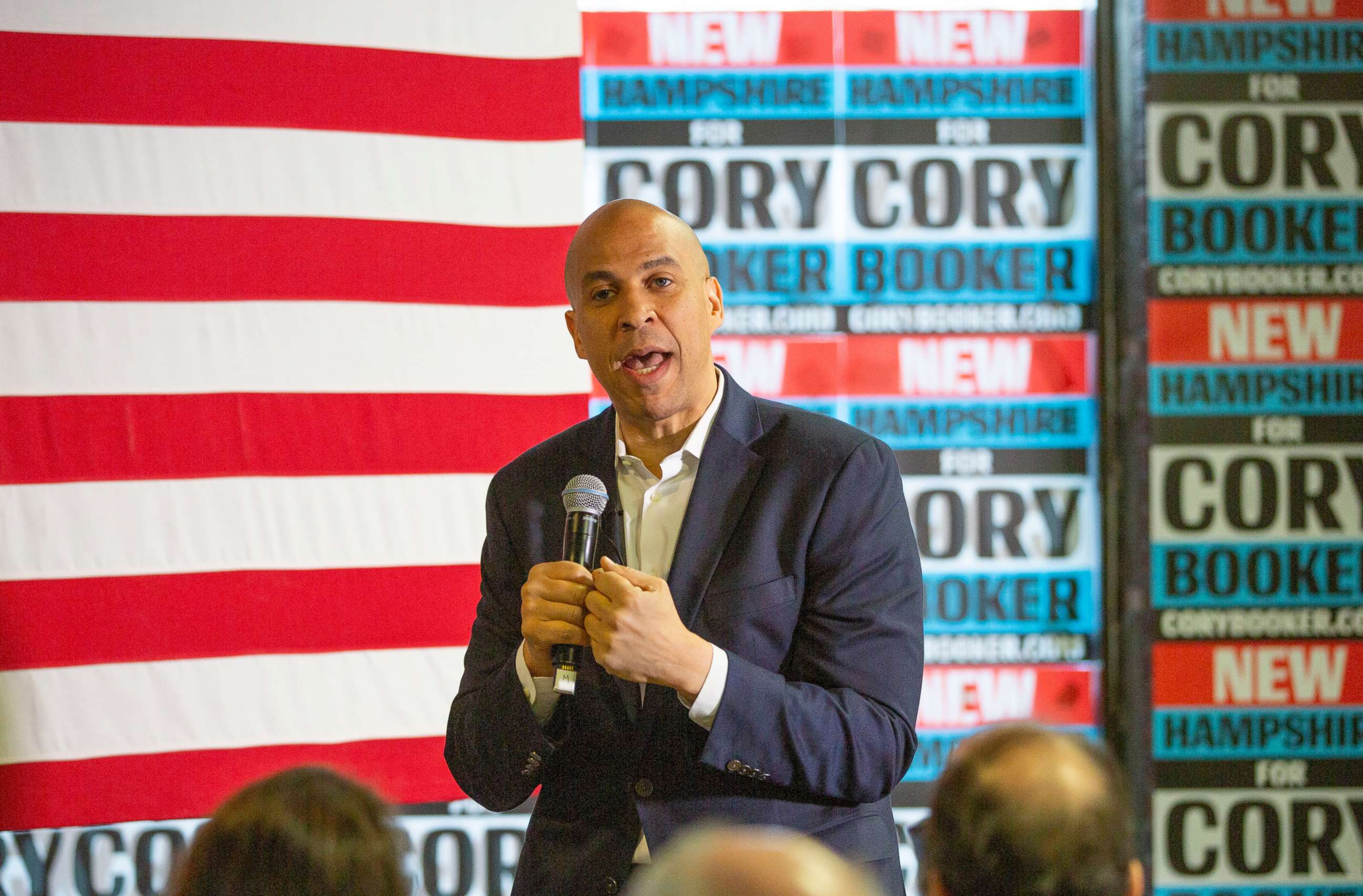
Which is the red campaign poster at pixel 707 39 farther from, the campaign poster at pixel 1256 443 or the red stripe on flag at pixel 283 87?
the campaign poster at pixel 1256 443

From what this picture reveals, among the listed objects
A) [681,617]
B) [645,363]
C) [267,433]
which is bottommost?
[681,617]

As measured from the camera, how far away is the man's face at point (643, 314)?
1623 mm

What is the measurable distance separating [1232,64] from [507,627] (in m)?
2.27

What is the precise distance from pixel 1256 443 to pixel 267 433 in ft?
7.75

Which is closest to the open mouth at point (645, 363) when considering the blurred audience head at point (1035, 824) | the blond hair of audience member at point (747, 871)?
the blurred audience head at point (1035, 824)

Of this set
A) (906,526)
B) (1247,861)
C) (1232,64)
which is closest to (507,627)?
(906,526)

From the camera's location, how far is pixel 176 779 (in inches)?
101

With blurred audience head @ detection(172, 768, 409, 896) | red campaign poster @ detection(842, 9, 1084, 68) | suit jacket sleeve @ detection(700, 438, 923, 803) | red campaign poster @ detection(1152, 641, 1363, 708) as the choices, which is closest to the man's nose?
suit jacket sleeve @ detection(700, 438, 923, 803)

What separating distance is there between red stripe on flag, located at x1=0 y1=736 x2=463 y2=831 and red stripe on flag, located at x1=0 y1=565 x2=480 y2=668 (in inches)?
9.0

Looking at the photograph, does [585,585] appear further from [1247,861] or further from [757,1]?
[1247,861]

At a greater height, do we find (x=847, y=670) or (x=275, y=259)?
(x=275, y=259)

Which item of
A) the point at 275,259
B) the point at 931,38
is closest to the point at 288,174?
the point at 275,259

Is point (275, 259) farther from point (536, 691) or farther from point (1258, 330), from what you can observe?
point (1258, 330)

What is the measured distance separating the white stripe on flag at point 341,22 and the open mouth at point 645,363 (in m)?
1.34
